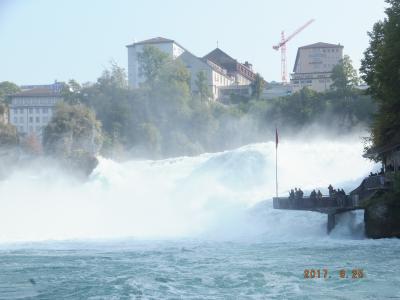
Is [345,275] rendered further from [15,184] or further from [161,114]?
[161,114]

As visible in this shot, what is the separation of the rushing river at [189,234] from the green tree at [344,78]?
28.8 m

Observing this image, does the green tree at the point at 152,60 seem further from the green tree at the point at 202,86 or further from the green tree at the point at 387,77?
the green tree at the point at 387,77

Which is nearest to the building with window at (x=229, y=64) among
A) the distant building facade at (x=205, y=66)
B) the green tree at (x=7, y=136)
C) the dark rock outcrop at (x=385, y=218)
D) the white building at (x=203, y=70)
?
the distant building facade at (x=205, y=66)

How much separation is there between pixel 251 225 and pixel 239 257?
11.9m

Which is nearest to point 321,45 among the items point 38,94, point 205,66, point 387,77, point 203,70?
point 205,66

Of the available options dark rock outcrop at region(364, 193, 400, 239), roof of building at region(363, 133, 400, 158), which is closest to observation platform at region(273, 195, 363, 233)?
dark rock outcrop at region(364, 193, 400, 239)

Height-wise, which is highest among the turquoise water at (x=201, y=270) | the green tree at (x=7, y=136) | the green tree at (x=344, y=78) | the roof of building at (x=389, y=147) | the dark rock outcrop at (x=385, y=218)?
the green tree at (x=344, y=78)

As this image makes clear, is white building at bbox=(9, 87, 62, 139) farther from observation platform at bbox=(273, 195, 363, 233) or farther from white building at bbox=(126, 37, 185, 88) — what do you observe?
observation platform at bbox=(273, 195, 363, 233)

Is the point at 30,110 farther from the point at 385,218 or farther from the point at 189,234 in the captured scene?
the point at 385,218

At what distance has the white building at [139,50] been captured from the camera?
113375 millimetres

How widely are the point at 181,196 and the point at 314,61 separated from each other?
236ft

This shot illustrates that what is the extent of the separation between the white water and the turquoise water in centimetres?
579

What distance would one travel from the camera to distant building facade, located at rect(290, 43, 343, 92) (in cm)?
11331

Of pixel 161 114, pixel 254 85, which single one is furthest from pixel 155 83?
pixel 254 85
